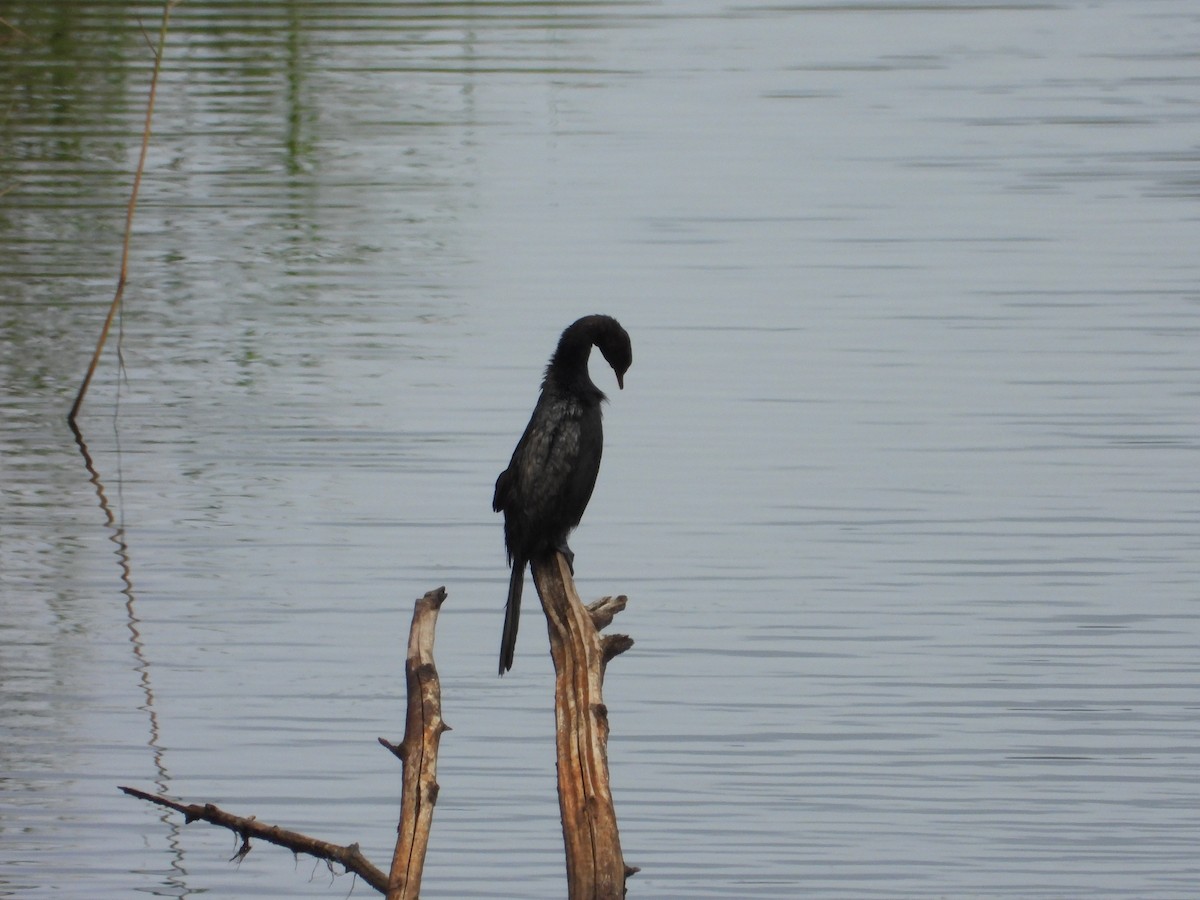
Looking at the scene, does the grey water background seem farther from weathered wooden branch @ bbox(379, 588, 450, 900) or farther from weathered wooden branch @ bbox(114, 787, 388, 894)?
weathered wooden branch @ bbox(379, 588, 450, 900)

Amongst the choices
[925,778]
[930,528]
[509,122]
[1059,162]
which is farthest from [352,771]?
[509,122]

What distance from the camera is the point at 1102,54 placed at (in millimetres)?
28125

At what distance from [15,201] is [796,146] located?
746cm

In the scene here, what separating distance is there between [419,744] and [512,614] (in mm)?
1034

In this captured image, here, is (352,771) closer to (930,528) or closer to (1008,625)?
(1008,625)

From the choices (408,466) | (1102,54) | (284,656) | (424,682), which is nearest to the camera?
(424,682)

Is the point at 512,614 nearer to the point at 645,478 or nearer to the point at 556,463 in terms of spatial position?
the point at 556,463

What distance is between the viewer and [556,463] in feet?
22.1

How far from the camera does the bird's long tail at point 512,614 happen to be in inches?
259

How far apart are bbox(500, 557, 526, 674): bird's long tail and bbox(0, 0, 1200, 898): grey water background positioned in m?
1.24

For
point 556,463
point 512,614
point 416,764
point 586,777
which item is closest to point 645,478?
point 556,463

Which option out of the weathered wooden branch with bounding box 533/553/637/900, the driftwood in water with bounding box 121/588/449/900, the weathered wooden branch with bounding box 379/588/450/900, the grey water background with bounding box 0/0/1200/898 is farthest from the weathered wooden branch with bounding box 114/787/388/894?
the grey water background with bounding box 0/0/1200/898

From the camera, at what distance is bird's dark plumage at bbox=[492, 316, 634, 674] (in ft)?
21.6

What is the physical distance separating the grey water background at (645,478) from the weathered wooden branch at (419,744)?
1933mm
